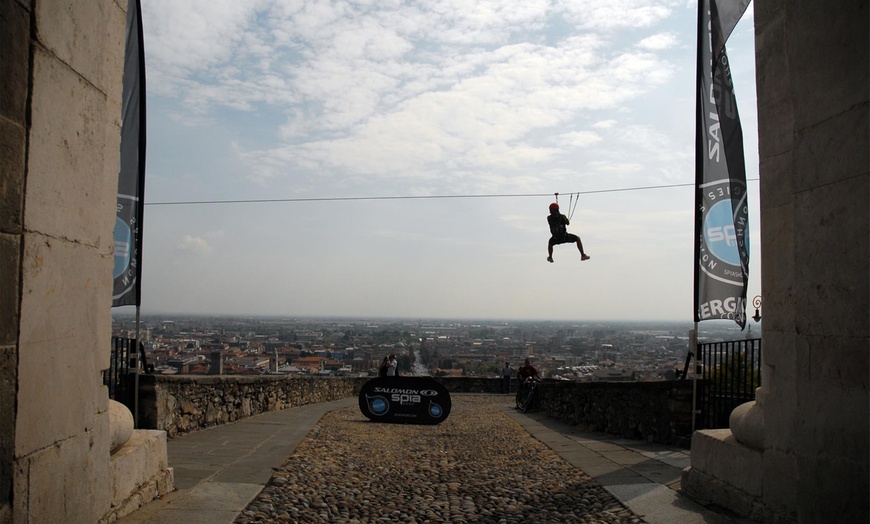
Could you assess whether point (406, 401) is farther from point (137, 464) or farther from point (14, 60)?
point (14, 60)

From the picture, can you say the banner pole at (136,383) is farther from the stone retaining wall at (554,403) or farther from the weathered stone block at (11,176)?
the weathered stone block at (11,176)

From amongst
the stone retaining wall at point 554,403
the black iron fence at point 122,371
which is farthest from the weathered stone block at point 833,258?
the black iron fence at point 122,371

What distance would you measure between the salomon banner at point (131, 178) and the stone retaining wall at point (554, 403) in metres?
1.80

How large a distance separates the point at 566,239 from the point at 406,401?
15.3ft

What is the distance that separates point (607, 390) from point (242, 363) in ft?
40.4

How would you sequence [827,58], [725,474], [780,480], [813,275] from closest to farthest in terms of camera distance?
[827,58], [813,275], [780,480], [725,474]

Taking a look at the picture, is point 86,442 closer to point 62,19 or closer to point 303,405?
point 62,19

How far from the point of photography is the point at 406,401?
41.8 ft

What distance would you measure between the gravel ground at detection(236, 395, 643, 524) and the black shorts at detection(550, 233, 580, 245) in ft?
9.81

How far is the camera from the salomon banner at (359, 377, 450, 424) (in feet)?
41.7

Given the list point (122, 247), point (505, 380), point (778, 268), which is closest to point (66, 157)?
point (122, 247)

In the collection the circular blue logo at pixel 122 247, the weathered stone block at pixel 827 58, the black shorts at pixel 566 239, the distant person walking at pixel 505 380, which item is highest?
the weathered stone block at pixel 827 58

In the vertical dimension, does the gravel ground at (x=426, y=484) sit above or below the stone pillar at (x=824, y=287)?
below

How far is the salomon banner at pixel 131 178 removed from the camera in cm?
697
